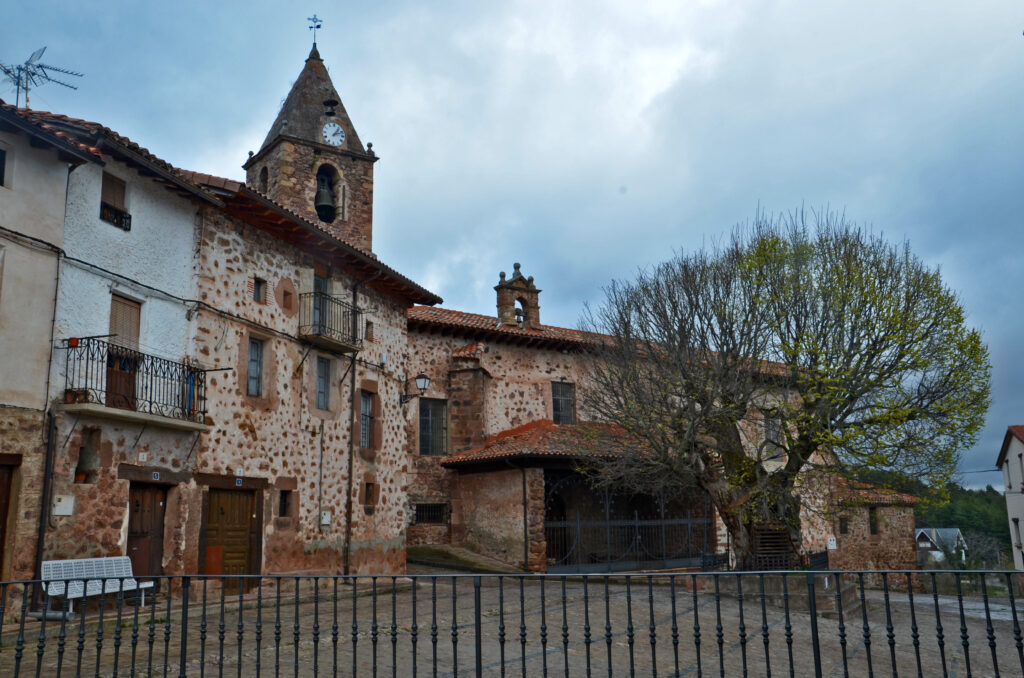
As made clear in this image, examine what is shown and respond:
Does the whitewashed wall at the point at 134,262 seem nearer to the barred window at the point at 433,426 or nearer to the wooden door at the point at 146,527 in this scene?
the wooden door at the point at 146,527

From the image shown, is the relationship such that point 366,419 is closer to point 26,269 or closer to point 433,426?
point 433,426

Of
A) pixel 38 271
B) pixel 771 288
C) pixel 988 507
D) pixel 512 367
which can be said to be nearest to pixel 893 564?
pixel 512 367

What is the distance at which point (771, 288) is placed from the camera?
1777 centimetres

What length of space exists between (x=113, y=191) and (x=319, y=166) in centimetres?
1077

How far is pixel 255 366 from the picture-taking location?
16000 millimetres

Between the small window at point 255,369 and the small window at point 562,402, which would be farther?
the small window at point 562,402

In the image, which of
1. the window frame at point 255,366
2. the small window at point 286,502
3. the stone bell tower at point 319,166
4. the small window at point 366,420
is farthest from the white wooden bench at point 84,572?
the stone bell tower at point 319,166

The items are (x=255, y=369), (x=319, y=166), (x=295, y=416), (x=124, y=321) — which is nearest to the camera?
(x=124, y=321)

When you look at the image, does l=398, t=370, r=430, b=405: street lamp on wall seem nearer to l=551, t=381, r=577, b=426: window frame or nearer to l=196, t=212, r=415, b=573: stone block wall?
l=196, t=212, r=415, b=573: stone block wall

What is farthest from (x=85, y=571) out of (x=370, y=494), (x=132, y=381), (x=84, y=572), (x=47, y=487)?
(x=370, y=494)

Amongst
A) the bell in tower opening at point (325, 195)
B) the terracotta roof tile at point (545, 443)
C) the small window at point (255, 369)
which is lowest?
the terracotta roof tile at point (545, 443)

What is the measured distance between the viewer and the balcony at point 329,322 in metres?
17.2

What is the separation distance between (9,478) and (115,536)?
188 centimetres

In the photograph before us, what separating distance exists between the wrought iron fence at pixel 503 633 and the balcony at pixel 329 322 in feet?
15.9
